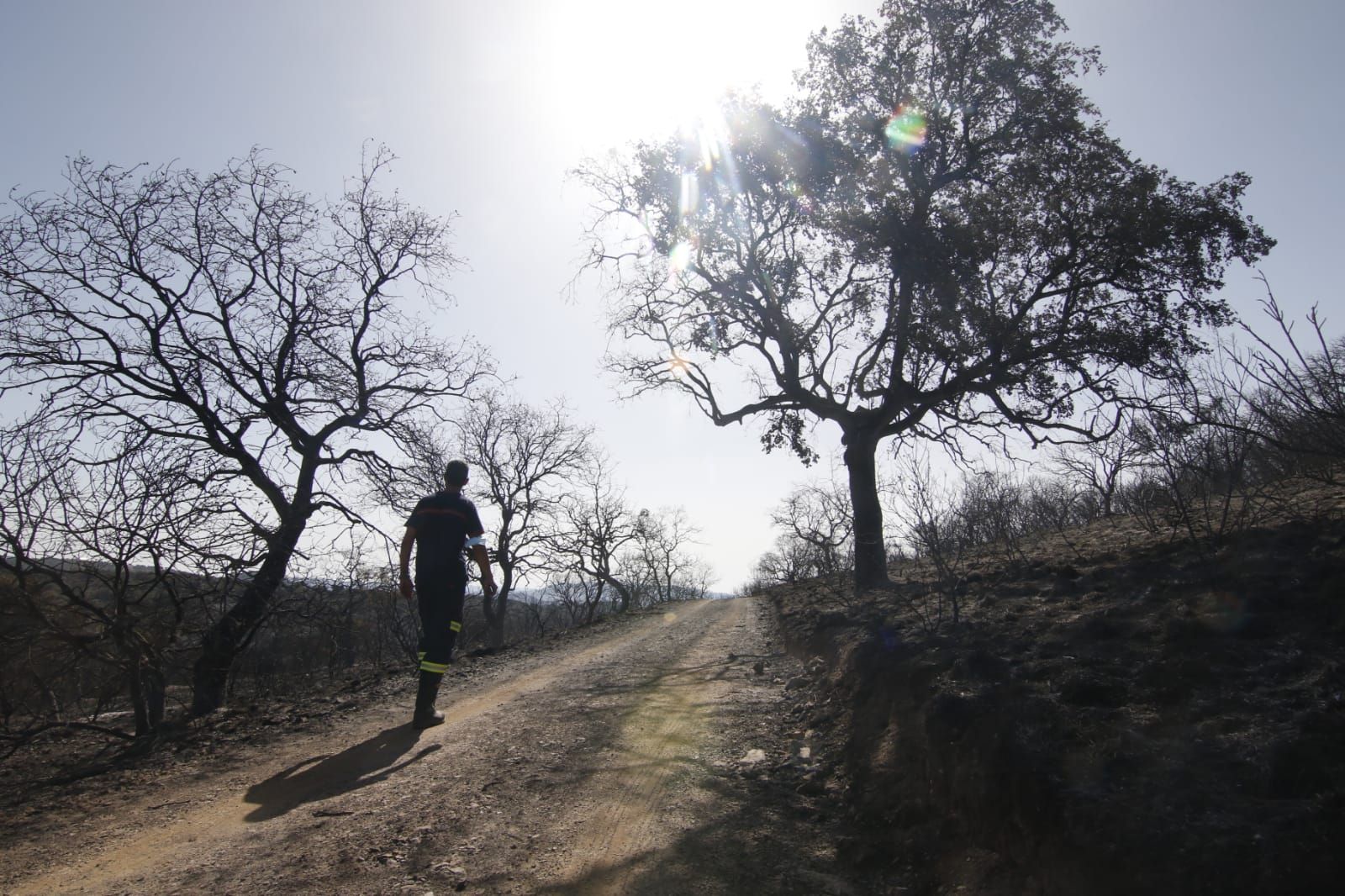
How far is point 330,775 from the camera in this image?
13.7 feet

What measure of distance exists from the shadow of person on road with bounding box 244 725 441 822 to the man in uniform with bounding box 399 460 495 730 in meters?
0.46

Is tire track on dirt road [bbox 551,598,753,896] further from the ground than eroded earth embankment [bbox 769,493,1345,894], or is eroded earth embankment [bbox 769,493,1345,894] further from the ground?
eroded earth embankment [bbox 769,493,1345,894]

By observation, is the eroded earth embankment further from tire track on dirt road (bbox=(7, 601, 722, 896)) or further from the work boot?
the work boot

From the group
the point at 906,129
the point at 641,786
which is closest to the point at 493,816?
the point at 641,786

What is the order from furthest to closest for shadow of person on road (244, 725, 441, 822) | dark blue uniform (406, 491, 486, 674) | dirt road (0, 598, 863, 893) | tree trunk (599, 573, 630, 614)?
tree trunk (599, 573, 630, 614)
dark blue uniform (406, 491, 486, 674)
shadow of person on road (244, 725, 441, 822)
dirt road (0, 598, 863, 893)

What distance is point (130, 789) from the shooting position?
13.6 feet

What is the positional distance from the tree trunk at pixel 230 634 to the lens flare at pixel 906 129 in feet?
39.3

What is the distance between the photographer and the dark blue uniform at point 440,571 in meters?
5.38

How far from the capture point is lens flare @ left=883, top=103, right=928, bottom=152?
1270cm

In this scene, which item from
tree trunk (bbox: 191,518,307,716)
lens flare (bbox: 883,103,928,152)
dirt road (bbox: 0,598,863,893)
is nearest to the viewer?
dirt road (bbox: 0,598,863,893)

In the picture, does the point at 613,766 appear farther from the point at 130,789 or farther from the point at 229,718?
the point at 229,718

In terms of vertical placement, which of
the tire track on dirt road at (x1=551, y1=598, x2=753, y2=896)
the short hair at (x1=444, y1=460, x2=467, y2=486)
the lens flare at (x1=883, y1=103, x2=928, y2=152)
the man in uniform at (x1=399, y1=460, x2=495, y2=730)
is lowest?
the tire track on dirt road at (x1=551, y1=598, x2=753, y2=896)

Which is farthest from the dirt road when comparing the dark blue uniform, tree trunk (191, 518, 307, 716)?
tree trunk (191, 518, 307, 716)

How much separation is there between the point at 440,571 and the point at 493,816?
2424mm
